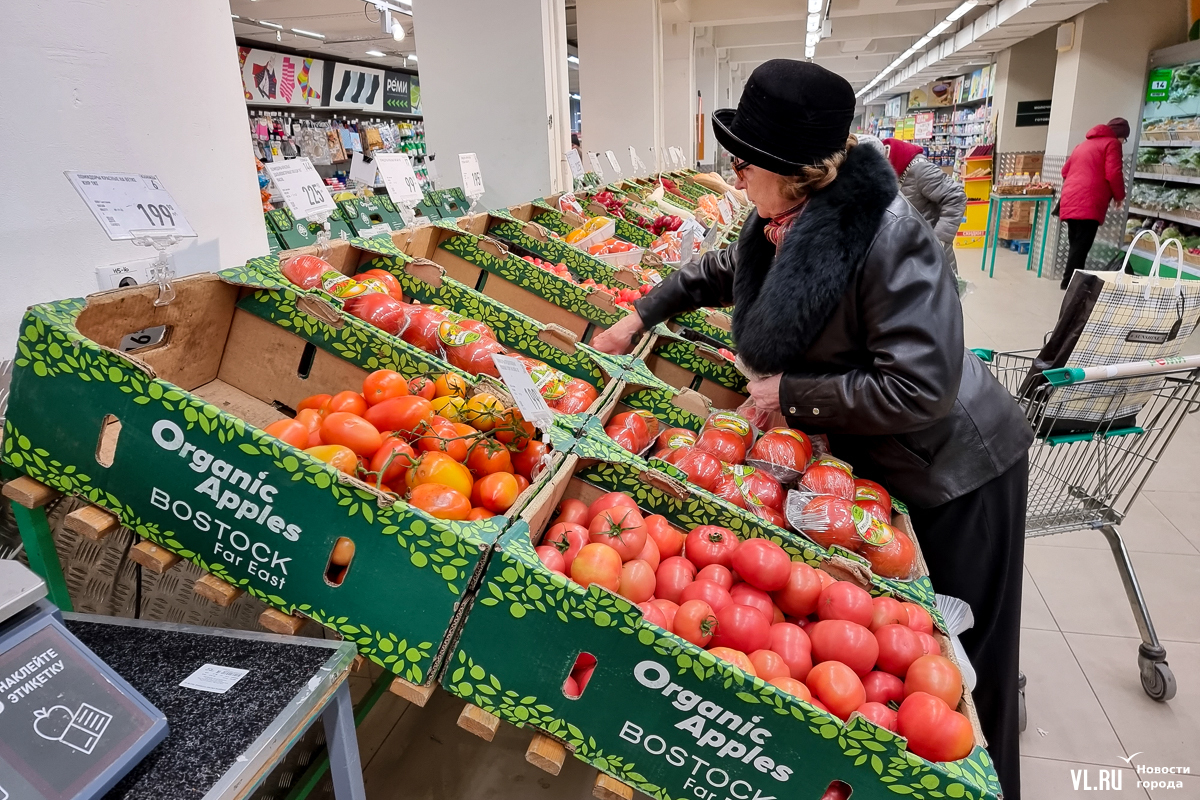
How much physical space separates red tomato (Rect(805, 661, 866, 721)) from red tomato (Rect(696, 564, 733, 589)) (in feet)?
0.77

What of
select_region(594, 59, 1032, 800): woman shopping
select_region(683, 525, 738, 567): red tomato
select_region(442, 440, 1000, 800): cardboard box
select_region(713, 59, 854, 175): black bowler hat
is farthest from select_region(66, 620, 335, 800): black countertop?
select_region(713, 59, 854, 175): black bowler hat

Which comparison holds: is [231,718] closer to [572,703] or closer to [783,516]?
[572,703]

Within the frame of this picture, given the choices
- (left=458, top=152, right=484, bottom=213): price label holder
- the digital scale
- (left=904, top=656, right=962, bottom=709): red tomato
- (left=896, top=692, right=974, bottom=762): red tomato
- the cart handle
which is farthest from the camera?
(left=458, top=152, right=484, bottom=213): price label holder

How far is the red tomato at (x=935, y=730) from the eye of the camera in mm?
1117

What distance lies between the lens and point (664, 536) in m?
1.52

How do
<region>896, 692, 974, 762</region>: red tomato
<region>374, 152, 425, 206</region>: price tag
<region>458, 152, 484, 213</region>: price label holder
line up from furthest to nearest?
<region>458, 152, 484, 213</region>: price label holder
<region>374, 152, 425, 206</region>: price tag
<region>896, 692, 974, 762</region>: red tomato

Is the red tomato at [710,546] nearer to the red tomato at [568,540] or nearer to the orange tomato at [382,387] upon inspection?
the red tomato at [568,540]

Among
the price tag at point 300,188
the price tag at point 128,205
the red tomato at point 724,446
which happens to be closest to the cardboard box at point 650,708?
the red tomato at point 724,446

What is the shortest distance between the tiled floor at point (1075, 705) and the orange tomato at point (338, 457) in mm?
1164

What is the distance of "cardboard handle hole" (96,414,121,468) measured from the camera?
1.27 m

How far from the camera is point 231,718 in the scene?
1.08 metres

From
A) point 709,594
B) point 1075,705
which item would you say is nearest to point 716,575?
point 709,594

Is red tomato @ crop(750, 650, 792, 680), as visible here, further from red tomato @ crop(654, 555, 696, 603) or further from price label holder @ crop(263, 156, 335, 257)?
price label holder @ crop(263, 156, 335, 257)

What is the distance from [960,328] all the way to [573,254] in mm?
1931
